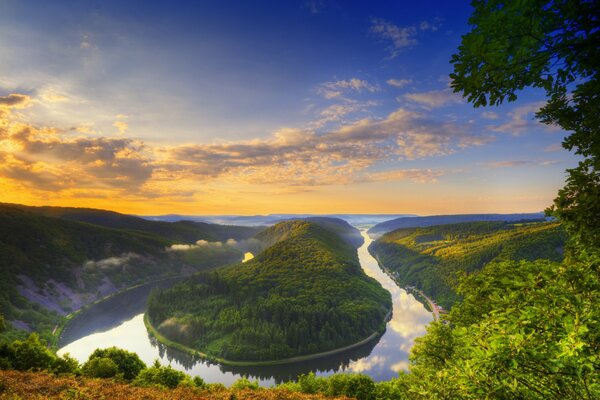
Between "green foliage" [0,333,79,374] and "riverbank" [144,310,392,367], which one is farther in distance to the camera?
"riverbank" [144,310,392,367]

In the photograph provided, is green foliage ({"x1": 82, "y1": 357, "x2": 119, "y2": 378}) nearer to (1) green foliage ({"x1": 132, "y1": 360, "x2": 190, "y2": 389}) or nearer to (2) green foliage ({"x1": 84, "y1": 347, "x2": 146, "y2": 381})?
(1) green foliage ({"x1": 132, "y1": 360, "x2": 190, "y2": 389})

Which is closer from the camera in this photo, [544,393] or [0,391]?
[544,393]

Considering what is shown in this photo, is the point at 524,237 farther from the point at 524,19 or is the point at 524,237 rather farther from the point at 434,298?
the point at 524,19

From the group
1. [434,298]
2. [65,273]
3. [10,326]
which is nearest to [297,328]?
[434,298]

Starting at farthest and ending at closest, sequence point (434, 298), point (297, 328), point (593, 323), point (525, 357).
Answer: point (434, 298)
point (297, 328)
point (525, 357)
point (593, 323)

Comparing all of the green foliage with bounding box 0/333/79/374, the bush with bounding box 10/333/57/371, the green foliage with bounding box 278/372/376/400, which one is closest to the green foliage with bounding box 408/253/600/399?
the green foliage with bounding box 278/372/376/400

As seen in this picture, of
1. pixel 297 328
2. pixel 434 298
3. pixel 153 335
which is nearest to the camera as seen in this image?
pixel 297 328

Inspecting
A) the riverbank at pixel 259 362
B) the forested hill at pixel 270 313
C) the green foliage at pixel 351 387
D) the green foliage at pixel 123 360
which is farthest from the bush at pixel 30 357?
the forested hill at pixel 270 313
